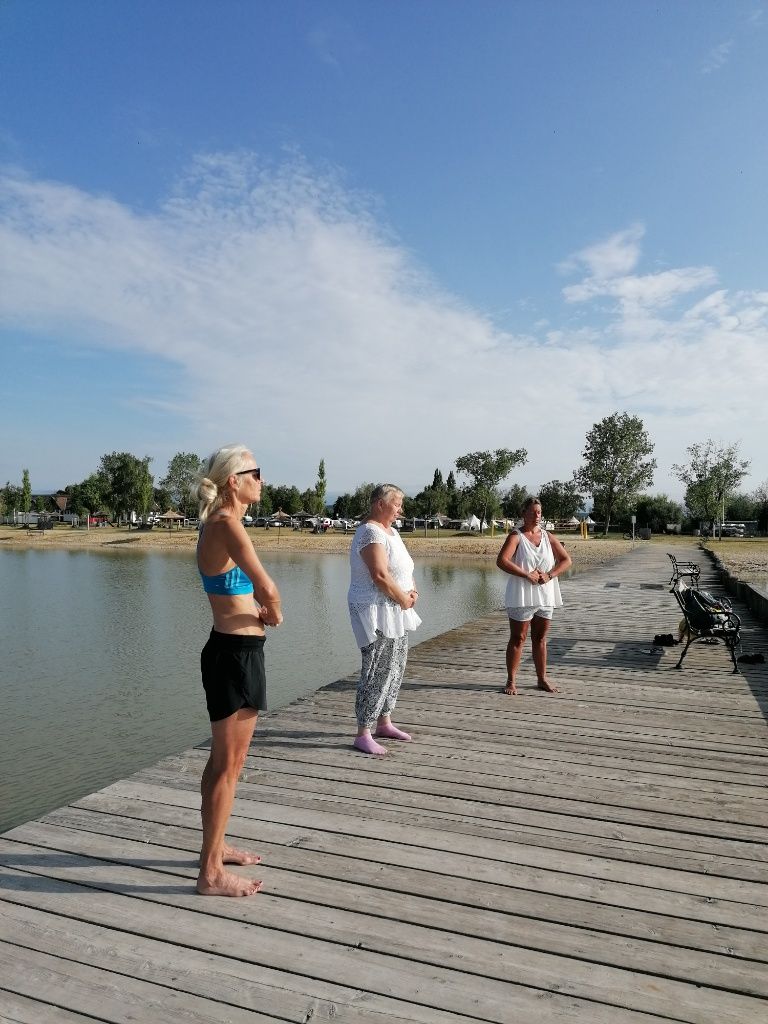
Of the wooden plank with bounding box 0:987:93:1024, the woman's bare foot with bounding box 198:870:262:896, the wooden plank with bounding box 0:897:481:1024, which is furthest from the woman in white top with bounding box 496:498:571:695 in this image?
the wooden plank with bounding box 0:987:93:1024

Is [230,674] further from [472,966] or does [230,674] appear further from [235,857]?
[472,966]

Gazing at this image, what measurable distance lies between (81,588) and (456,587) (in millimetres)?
13433

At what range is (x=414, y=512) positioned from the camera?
105m

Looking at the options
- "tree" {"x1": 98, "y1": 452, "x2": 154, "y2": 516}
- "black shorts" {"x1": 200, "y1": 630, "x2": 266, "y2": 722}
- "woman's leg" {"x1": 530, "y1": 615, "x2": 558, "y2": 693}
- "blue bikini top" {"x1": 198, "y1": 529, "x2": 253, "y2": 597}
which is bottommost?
"woman's leg" {"x1": 530, "y1": 615, "x2": 558, "y2": 693}

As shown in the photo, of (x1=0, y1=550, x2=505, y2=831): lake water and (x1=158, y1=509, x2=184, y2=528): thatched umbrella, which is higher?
(x1=158, y1=509, x2=184, y2=528): thatched umbrella

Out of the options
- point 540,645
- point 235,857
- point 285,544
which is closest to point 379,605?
point 235,857

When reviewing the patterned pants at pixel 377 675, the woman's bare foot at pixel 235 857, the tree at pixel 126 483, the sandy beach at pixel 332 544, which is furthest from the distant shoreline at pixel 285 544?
the woman's bare foot at pixel 235 857

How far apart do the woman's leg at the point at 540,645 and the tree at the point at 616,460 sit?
66.0m

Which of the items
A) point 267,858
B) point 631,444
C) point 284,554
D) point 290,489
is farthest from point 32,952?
point 290,489

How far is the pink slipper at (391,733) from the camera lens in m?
A: 4.73

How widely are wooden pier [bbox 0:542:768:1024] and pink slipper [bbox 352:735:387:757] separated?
0.09 m

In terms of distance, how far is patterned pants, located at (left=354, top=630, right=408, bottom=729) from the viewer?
14.5ft

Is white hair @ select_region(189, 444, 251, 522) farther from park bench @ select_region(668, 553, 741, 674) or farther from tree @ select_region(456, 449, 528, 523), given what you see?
tree @ select_region(456, 449, 528, 523)

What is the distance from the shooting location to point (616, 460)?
70.6 meters
